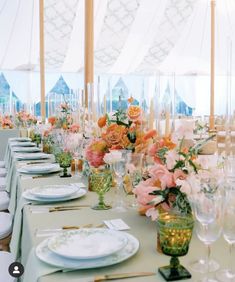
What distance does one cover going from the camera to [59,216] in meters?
1.66

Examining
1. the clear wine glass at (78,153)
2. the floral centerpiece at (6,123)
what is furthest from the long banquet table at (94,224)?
the floral centerpiece at (6,123)

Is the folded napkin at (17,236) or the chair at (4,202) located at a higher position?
the folded napkin at (17,236)

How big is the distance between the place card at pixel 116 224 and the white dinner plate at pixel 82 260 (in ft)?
0.69

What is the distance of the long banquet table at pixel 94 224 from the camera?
1.12 metres

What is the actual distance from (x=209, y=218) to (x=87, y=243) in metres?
0.39

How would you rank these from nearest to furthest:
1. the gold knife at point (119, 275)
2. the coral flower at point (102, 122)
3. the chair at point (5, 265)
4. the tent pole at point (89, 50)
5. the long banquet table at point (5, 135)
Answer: the gold knife at point (119, 275) → the chair at point (5, 265) → the coral flower at point (102, 122) → the tent pole at point (89, 50) → the long banquet table at point (5, 135)

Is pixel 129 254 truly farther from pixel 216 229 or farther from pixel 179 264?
pixel 216 229

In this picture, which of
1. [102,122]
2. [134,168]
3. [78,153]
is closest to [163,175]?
[134,168]

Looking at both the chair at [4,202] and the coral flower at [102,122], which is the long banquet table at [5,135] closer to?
the chair at [4,202]

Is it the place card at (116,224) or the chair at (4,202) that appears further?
the chair at (4,202)

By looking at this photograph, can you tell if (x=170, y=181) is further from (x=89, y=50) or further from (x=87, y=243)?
(x=89, y=50)

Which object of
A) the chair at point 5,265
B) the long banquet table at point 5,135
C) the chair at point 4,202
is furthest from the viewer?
the long banquet table at point 5,135

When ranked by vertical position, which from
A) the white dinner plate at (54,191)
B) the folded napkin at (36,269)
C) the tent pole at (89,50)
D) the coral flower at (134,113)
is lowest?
the folded napkin at (36,269)

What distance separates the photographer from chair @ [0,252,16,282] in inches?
68.4
